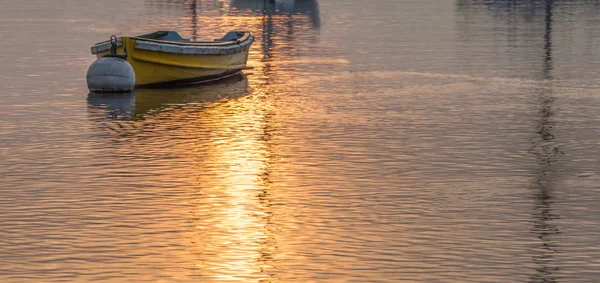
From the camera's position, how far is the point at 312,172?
24.5 metres

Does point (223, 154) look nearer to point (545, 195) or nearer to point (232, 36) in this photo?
point (545, 195)

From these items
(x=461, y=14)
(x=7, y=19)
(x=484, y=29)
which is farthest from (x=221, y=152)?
(x=461, y=14)

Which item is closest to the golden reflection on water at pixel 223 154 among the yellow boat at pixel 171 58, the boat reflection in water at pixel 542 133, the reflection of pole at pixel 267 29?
the yellow boat at pixel 171 58

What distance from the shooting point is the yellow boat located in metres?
40.6

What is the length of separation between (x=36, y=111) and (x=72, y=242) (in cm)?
1754

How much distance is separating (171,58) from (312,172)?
17785 millimetres

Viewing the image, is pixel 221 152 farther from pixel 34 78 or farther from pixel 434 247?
pixel 34 78

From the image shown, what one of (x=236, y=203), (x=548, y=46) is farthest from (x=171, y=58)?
(x=548, y=46)

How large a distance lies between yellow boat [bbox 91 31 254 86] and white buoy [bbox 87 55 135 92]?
36.3 inches

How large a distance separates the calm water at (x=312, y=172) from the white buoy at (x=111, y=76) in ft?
1.95

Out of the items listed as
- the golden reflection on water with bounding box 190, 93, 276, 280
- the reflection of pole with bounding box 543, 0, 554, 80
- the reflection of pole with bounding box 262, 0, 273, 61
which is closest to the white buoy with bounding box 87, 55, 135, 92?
the golden reflection on water with bounding box 190, 93, 276, 280

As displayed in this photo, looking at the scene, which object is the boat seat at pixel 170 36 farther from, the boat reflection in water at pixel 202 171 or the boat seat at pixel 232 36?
the boat reflection in water at pixel 202 171

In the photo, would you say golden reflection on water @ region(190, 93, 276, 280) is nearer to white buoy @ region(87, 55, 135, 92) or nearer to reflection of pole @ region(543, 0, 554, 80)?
white buoy @ region(87, 55, 135, 92)

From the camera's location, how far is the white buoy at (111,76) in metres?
39.4
